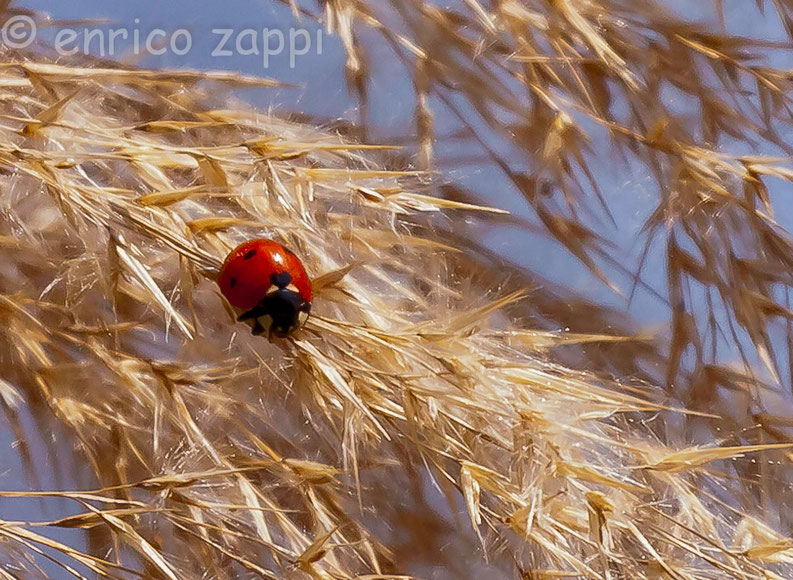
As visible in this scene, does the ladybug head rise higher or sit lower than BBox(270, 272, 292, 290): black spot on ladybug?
lower

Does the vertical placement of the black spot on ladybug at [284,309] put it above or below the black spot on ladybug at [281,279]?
below

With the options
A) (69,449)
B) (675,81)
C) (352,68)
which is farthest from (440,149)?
(69,449)

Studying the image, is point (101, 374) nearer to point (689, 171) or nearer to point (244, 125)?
point (244, 125)
